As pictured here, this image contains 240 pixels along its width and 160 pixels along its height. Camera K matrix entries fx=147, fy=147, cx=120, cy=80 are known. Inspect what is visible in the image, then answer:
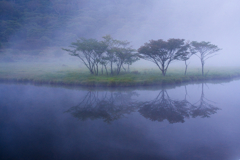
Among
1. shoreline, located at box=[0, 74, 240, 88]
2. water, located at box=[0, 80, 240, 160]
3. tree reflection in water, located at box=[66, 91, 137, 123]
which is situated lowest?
water, located at box=[0, 80, 240, 160]

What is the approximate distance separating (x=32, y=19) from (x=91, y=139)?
66081 mm

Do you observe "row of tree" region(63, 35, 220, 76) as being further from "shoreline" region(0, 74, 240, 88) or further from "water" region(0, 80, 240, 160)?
"water" region(0, 80, 240, 160)

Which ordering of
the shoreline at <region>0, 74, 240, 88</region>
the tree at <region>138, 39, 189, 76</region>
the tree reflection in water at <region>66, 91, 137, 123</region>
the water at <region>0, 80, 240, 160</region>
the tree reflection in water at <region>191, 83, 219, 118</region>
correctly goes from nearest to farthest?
1. the water at <region>0, 80, 240, 160</region>
2. the tree reflection in water at <region>66, 91, 137, 123</region>
3. the tree reflection in water at <region>191, 83, 219, 118</region>
4. the shoreline at <region>0, 74, 240, 88</region>
5. the tree at <region>138, 39, 189, 76</region>

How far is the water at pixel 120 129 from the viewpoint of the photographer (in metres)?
4.76

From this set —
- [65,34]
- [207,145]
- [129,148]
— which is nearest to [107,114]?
[129,148]

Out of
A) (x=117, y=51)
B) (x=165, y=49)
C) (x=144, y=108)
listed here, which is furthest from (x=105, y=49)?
(x=144, y=108)

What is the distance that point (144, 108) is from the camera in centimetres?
898

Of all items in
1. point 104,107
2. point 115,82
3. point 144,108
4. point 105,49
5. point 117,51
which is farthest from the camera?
point 105,49

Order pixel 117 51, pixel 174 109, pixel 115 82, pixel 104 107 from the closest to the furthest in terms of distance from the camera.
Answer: pixel 174 109, pixel 104 107, pixel 115 82, pixel 117 51

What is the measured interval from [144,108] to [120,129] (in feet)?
10.3

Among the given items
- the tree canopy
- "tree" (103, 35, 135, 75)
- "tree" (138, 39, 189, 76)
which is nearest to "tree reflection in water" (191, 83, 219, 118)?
"tree" (138, 39, 189, 76)

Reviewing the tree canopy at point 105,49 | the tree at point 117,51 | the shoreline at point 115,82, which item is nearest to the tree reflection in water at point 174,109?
the shoreline at point 115,82

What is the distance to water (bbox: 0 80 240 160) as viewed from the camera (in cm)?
476

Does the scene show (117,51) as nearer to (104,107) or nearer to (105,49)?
(105,49)
